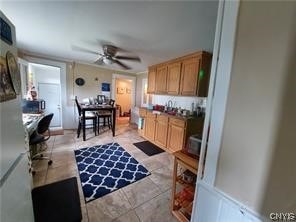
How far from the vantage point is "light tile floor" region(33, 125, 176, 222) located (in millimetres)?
1615

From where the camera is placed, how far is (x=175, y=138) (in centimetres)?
312

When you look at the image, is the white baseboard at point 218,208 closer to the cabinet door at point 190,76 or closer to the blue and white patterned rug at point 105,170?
the blue and white patterned rug at point 105,170

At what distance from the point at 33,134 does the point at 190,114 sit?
126 inches

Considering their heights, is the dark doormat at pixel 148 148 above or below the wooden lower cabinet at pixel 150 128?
below

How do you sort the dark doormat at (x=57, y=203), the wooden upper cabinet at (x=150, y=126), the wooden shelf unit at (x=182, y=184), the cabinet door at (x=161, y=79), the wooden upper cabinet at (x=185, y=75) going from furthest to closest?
the wooden upper cabinet at (x=150, y=126) < the cabinet door at (x=161, y=79) < the wooden upper cabinet at (x=185, y=75) < the wooden shelf unit at (x=182, y=184) < the dark doormat at (x=57, y=203)

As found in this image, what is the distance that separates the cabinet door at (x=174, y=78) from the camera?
10.8ft

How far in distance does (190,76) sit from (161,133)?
61.3 inches

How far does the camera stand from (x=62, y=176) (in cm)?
225

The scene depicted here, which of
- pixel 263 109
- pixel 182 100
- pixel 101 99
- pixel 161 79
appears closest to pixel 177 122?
pixel 182 100

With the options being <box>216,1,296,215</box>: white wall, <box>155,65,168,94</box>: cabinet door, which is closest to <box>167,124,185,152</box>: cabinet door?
<box>155,65,168,94</box>: cabinet door

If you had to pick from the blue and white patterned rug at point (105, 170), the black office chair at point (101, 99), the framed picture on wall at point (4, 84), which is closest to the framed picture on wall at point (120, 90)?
the black office chair at point (101, 99)

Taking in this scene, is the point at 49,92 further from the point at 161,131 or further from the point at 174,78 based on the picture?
the point at 174,78

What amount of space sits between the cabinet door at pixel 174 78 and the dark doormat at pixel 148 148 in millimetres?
1482

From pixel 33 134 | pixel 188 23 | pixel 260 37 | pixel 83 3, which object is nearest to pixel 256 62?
pixel 260 37
